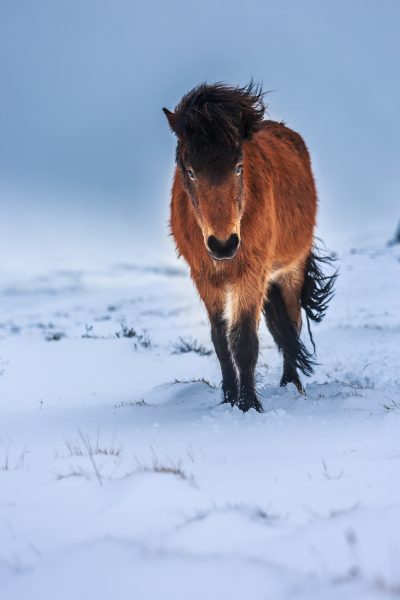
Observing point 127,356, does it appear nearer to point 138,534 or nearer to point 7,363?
point 7,363

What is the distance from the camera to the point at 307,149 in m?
7.35

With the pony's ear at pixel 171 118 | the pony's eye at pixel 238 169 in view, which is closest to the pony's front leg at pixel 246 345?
the pony's eye at pixel 238 169

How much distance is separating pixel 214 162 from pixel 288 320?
119 inches

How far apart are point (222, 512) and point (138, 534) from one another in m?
0.33

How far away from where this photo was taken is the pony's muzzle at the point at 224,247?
394 cm

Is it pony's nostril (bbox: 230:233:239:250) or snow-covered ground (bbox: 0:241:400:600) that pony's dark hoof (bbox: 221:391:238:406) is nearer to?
snow-covered ground (bbox: 0:241:400:600)

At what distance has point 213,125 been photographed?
13.4 ft

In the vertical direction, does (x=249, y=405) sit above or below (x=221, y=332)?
below

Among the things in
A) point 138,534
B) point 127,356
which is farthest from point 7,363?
point 138,534

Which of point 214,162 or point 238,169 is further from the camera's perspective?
point 238,169

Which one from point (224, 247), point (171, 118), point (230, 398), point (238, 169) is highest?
point (171, 118)

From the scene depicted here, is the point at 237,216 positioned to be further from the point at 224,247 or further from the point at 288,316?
the point at 288,316

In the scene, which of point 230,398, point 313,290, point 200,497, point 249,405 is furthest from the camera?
point 313,290

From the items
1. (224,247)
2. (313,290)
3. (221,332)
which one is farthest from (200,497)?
(313,290)
